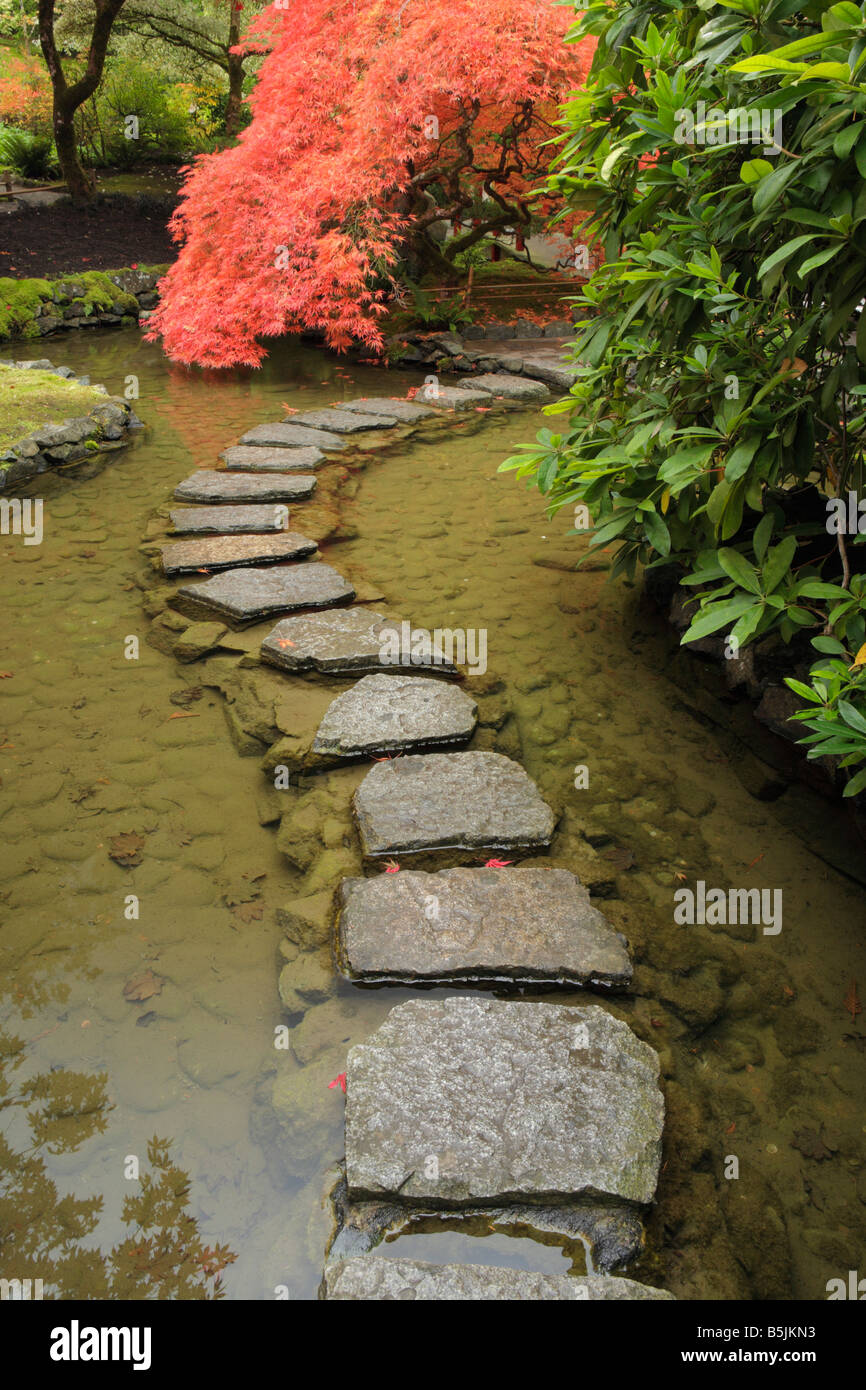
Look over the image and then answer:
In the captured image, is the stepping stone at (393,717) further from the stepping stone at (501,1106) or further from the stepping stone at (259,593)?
the stepping stone at (501,1106)

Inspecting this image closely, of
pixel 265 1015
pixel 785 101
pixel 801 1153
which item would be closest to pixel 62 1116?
pixel 265 1015

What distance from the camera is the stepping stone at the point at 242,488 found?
5.32 m

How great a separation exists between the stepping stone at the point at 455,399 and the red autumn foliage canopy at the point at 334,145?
121 centimetres

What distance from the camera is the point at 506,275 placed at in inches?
489

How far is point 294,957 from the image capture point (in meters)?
2.36

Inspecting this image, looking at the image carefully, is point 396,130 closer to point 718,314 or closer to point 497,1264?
point 718,314

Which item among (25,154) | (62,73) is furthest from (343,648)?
(25,154)

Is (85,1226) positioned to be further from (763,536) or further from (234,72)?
(234,72)

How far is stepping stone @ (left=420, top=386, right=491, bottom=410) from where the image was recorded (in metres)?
7.82

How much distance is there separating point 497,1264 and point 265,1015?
825mm

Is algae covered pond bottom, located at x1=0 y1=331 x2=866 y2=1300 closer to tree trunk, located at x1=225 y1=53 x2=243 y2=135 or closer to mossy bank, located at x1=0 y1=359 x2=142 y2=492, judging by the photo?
mossy bank, located at x1=0 y1=359 x2=142 y2=492

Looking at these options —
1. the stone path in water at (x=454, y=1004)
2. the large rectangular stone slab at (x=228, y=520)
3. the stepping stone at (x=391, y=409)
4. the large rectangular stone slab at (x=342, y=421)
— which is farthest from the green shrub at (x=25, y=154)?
the stone path in water at (x=454, y=1004)

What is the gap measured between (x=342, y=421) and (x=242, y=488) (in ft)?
6.12

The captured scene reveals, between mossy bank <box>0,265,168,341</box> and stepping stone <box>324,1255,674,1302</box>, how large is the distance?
11.6 meters
